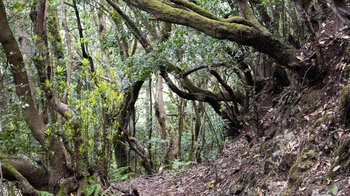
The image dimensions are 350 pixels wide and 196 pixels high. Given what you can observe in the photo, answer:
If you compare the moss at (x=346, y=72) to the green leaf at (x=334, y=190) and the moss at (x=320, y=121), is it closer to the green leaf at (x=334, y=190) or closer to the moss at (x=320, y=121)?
the moss at (x=320, y=121)

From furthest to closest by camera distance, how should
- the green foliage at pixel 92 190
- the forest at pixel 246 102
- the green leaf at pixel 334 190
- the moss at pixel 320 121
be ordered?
1. the green foliage at pixel 92 190
2. the moss at pixel 320 121
3. the forest at pixel 246 102
4. the green leaf at pixel 334 190

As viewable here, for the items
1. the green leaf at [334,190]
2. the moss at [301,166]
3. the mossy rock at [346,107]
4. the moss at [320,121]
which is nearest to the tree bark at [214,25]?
the moss at [320,121]

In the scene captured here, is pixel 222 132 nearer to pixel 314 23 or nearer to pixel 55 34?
pixel 314 23

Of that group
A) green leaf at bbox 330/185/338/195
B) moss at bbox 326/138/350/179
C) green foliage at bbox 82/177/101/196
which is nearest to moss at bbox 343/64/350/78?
moss at bbox 326/138/350/179

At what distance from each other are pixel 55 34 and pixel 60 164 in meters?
6.00

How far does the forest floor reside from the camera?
3809 millimetres

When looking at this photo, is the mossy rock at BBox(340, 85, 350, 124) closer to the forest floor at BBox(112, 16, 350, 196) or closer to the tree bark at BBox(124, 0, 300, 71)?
the forest floor at BBox(112, 16, 350, 196)

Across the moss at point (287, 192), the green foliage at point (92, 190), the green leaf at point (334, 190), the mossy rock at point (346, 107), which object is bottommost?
the moss at point (287, 192)

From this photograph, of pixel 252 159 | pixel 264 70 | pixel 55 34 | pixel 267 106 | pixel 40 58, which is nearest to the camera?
pixel 40 58

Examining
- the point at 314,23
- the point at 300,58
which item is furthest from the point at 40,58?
the point at 314,23

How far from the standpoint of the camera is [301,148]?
4574mm

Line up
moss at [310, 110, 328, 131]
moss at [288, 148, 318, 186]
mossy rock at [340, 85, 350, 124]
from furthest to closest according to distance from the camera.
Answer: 1. moss at [310, 110, 328, 131]
2. moss at [288, 148, 318, 186]
3. mossy rock at [340, 85, 350, 124]

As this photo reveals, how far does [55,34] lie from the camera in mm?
10117

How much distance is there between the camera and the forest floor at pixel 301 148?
150 inches
